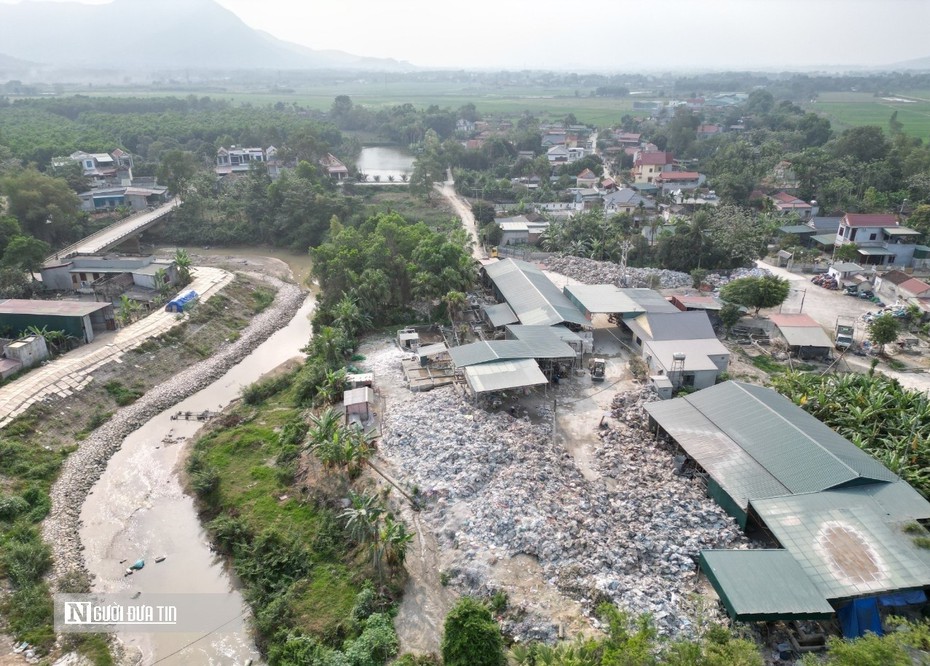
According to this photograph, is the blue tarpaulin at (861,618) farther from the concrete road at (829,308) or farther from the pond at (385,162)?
the pond at (385,162)

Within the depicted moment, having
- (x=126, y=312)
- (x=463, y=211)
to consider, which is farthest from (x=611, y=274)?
(x=126, y=312)

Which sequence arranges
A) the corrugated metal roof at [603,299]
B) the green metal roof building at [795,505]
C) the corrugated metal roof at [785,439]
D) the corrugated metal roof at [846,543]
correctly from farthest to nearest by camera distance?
1. the corrugated metal roof at [603,299]
2. the corrugated metal roof at [785,439]
3. the corrugated metal roof at [846,543]
4. the green metal roof building at [795,505]

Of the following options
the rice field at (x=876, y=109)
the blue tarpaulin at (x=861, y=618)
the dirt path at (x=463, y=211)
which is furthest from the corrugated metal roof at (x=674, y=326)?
the rice field at (x=876, y=109)

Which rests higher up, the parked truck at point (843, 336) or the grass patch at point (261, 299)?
the parked truck at point (843, 336)

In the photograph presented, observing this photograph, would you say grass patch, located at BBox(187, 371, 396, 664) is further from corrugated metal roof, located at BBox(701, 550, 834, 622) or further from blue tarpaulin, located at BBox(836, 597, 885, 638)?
blue tarpaulin, located at BBox(836, 597, 885, 638)

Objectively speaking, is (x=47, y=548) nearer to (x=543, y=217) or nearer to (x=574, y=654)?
(x=574, y=654)

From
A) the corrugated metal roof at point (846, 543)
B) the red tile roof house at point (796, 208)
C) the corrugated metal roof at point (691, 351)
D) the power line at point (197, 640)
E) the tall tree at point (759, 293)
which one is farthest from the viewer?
the red tile roof house at point (796, 208)

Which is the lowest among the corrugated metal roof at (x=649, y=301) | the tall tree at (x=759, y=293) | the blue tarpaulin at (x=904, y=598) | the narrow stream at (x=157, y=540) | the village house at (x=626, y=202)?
the narrow stream at (x=157, y=540)
